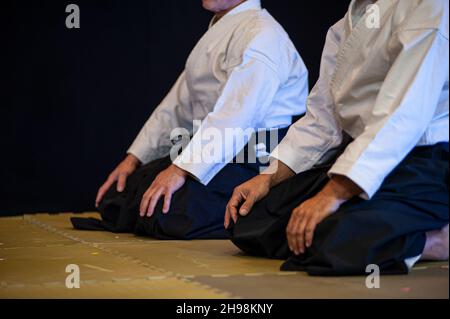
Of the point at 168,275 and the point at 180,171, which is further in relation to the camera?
the point at 180,171

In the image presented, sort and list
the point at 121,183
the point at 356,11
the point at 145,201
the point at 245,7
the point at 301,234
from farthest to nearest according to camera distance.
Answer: the point at 121,183 < the point at 245,7 < the point at 145,201 < the point at 356,11 < the point at 301,234

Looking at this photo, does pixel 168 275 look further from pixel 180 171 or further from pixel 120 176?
pixel 120 176

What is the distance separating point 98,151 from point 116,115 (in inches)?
10.9

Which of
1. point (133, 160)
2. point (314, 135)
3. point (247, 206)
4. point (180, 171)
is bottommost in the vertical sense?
point (133, 160)

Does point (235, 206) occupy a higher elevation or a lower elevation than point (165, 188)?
higher

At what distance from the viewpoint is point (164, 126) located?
A: 4.37m

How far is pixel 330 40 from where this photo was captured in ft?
9.59

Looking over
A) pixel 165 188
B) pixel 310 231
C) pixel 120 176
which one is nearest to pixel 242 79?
pixel 165 188

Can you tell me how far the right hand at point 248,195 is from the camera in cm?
276

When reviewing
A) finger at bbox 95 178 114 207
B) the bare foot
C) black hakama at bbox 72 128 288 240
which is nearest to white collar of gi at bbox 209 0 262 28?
black hakama at bbox 72 128 288 240

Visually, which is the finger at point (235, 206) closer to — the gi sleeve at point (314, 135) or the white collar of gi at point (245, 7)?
the gi sleeve at point (314, 135)

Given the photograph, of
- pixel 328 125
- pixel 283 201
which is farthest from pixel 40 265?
pixel 328 125

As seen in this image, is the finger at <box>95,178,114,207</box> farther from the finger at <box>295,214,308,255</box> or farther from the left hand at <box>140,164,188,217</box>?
the finger at <box>295,214,308,255</box>

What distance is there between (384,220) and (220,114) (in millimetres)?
1399
